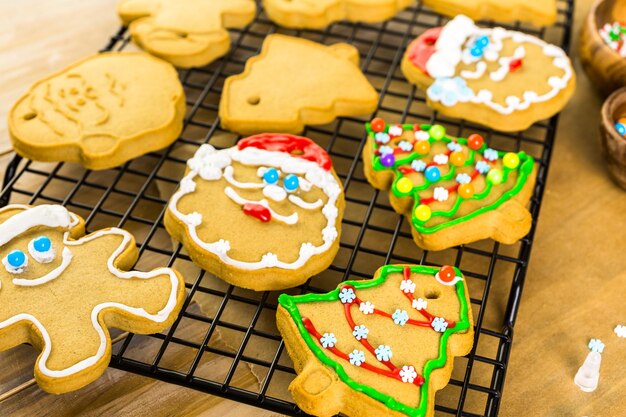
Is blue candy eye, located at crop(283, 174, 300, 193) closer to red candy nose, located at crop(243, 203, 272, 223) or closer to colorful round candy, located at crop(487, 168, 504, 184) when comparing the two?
red candy nose, located at crop(243, 203, 272, 223)

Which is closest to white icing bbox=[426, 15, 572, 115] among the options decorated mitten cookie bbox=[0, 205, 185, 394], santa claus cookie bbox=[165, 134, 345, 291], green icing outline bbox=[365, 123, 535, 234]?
green icing outline bbox=[365, 123, 535, 234]

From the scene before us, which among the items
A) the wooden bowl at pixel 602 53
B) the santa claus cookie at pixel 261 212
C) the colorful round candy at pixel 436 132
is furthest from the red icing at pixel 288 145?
the wooden bowl at pixel 602 53

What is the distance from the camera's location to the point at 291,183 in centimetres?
142

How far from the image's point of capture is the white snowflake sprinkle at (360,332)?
1.23 metres

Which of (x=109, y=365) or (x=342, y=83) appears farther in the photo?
(x=342, y=83)

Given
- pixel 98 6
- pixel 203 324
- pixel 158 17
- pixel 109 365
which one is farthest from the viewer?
pixel 98 6

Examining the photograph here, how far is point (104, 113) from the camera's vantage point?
157cm

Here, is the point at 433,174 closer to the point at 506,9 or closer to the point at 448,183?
the point at 448,183

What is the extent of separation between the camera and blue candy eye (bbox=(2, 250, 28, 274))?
1.27m

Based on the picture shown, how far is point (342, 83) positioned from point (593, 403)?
2.61ft

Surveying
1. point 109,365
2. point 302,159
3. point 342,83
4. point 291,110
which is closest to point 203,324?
point 109,365

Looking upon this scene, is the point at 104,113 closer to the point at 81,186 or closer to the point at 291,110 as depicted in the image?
the point at 81,186

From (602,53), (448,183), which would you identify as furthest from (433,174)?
(602,53)

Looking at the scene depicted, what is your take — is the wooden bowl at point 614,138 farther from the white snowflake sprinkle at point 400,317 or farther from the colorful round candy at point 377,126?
the white snowflake sprinkle at point 400,317
